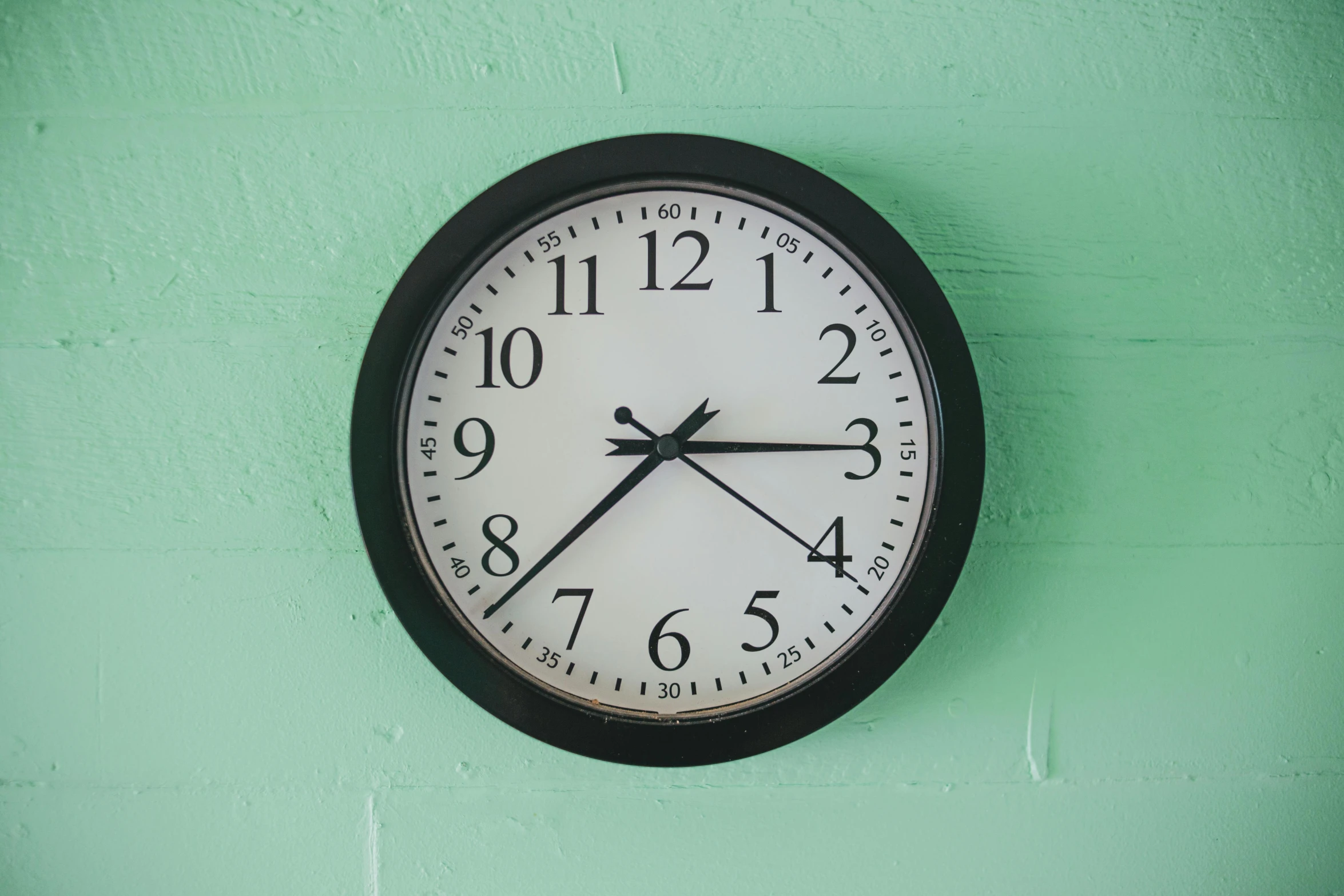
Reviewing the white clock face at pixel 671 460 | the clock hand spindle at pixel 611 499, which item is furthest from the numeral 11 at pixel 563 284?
the clock hand spindle at pixel 611 499

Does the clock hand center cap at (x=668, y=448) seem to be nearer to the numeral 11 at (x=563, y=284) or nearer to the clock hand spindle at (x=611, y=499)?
the clock hand spindle at (x=611, y=499)

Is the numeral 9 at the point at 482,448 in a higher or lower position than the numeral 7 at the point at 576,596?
higher

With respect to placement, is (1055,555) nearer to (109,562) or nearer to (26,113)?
(109,562)

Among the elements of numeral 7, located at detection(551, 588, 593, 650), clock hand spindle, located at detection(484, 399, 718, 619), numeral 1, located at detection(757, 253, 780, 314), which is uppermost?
numeral 1, located at detection(757, 253, 780, 314)

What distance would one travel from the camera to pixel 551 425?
0.86 metres

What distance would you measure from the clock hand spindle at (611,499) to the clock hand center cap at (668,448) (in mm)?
19

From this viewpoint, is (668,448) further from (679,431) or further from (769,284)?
(769,284)

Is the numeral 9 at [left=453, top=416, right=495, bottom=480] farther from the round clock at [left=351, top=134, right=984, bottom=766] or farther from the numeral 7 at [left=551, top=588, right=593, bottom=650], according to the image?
the numeral 7 at [left=551, top=588, right=593, bottom=650]

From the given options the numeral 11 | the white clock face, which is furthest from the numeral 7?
the numeral 11

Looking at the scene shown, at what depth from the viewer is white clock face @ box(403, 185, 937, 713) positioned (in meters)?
0.85

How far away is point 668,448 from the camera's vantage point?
822 mm

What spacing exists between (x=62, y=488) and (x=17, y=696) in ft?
0.76

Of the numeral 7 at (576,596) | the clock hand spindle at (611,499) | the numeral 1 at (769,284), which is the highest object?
the numeral 1 at (769,284)

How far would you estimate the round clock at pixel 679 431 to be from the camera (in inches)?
33.1
